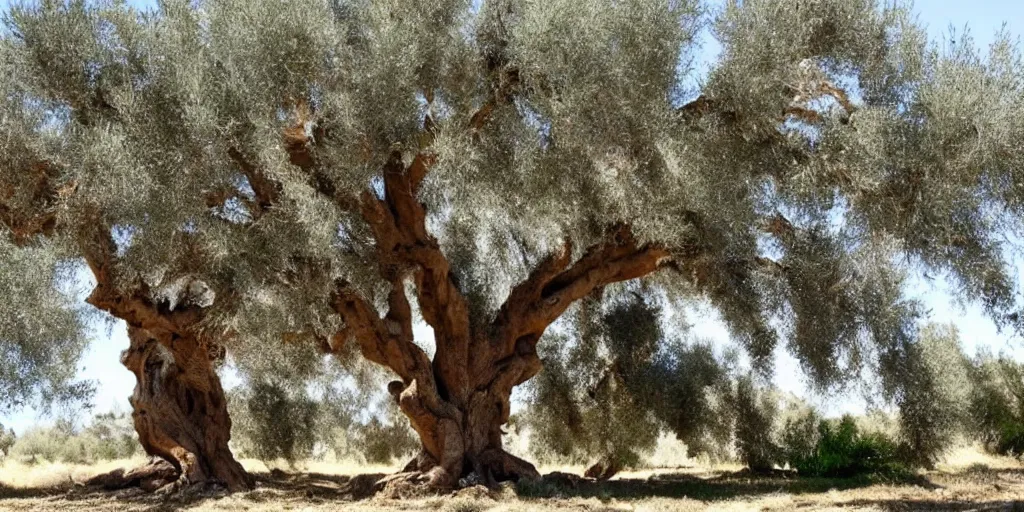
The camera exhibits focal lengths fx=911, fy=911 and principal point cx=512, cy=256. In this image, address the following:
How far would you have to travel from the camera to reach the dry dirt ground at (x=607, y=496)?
1188 centimetres

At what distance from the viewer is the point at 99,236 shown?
12.0m

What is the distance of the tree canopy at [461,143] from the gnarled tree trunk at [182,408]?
6.15 ft

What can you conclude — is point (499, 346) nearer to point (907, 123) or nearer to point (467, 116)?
point (467, 116)

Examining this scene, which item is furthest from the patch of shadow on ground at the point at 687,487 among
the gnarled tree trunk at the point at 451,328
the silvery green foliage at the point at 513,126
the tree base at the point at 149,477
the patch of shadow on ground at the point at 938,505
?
the tree base at the point at 149,477

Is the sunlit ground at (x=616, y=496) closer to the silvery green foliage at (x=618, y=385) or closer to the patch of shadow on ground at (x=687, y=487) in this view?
the patch of shadow on ground at (x=687, y=487)

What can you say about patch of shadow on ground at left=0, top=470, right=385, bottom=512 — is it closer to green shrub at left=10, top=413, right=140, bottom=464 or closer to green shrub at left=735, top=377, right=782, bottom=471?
green shrub at left=735, top=377, right=782, bottom=471

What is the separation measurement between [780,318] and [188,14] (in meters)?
10.1

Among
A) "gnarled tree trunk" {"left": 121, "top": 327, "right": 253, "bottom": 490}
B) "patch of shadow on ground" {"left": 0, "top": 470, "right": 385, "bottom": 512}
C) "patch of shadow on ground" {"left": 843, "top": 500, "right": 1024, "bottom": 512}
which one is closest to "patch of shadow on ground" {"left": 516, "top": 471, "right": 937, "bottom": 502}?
"patch of shadow on ground" {"left": 843, "top": 500, "right": 1024, "bottom": 512}

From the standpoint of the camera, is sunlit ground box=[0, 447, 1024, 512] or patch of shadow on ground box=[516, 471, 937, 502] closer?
sunlit ground box=[0, 447, 1024, 512]

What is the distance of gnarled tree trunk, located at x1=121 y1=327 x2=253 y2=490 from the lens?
15031 mm

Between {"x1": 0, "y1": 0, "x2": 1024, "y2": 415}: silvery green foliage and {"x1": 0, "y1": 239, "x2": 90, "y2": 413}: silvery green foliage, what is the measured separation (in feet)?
9.33

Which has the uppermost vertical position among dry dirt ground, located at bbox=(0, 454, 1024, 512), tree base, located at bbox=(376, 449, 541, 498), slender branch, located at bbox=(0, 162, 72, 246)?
slender branch, located at bbox=(0, 162, 72, 246)

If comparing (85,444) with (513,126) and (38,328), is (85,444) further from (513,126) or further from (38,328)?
(513,126)

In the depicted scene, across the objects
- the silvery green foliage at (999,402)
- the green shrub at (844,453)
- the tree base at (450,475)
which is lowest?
the tree base at (450,475)
